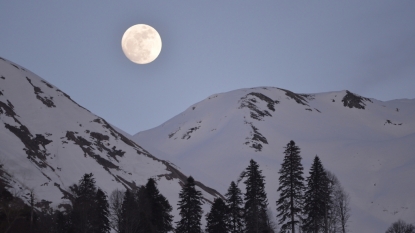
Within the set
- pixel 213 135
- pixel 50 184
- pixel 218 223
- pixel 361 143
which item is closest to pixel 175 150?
pixel 213 135

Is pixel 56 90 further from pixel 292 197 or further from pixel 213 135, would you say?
pixel 292 197

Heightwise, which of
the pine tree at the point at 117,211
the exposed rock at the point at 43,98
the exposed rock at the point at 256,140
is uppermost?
the exposed rock at the point at 256,140

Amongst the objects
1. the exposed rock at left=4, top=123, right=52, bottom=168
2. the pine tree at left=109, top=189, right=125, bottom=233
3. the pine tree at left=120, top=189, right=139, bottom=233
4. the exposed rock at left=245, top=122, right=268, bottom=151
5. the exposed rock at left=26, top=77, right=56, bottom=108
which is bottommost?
the pine tree at left=120, top=189, right=139, bottom=233

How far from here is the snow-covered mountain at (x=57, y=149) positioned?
78.4 m

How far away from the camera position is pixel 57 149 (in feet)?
311

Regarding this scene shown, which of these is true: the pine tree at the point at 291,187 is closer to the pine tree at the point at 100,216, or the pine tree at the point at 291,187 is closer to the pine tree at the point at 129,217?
the pine tree at the point at 129,217

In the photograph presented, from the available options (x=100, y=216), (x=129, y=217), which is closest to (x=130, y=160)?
(x=100, y=216)

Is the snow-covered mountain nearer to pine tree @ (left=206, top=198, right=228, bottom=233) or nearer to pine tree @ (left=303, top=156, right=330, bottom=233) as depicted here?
pine tree @ (left=206, top=198, right=228, bottom=233)

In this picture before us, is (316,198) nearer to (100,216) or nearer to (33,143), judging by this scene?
(100,216)

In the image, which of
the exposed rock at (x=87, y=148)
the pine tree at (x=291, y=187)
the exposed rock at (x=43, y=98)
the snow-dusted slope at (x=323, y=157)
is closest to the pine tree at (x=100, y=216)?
the pine tree at (x=291, y=187)

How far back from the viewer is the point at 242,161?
147 m

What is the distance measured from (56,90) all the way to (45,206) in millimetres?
61210

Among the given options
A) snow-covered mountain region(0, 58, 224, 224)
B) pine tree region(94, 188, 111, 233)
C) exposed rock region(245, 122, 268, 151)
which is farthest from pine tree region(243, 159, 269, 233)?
exposed rock region(245, 122, 268, 151)

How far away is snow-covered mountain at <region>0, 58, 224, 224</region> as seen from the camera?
78438mm
